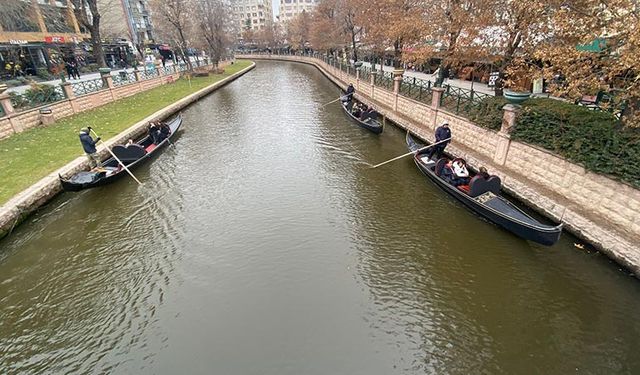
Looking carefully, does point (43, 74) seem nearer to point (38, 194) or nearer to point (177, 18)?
point (177, 18)

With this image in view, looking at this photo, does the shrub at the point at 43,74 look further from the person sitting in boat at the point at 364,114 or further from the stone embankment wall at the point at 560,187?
the stone embankment wall at the point at 560,187

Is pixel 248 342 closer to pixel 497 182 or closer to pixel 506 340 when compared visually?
pixel 506 340

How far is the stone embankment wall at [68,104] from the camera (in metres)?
16.5

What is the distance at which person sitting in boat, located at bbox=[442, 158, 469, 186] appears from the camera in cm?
1182

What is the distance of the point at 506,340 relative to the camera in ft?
22.1

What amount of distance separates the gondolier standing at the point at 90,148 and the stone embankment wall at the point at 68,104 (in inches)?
267

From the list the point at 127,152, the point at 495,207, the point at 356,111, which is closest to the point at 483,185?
the point at 495,207

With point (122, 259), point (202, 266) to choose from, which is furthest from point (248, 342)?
point (122, 259)

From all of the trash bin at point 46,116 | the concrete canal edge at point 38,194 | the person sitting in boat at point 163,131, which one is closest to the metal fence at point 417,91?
the person sitting in boat at point 163,131

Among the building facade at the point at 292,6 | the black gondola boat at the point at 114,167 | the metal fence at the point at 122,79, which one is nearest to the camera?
the black gondola boat at the point at 114,167

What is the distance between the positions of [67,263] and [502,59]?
18.8 metres

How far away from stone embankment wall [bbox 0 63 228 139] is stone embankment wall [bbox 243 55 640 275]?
73.8 feet

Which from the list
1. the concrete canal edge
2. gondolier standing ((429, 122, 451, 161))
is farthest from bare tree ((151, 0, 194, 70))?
gondolier standing ((429, 122, 451, 161))

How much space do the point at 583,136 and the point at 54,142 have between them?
22245 mm
